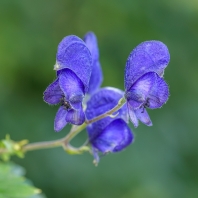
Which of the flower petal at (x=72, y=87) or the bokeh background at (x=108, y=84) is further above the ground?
the bokeh background at (x=108, y=84)

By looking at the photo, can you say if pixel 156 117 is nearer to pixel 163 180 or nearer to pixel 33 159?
pixel 163 180

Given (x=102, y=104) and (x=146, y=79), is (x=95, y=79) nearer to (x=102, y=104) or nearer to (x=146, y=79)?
(x=102, y=104)

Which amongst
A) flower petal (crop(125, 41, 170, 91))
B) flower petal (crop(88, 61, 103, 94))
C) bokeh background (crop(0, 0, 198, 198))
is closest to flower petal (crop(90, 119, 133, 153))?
flower petal (crop(88, 61, 103, 94))

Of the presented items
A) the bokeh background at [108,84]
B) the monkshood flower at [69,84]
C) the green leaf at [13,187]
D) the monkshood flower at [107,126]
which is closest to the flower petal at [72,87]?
the monkshood flower at [69,84]

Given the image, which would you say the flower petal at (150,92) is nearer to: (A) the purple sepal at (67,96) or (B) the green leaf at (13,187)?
(A) the purple sepal at (67,96)

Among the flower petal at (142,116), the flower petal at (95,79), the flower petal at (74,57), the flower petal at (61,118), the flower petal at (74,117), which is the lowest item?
the flower petal at (142,116)

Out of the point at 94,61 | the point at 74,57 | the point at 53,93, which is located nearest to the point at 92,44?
the point at 94,61

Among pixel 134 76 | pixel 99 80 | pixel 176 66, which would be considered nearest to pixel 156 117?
pixel 176 66
